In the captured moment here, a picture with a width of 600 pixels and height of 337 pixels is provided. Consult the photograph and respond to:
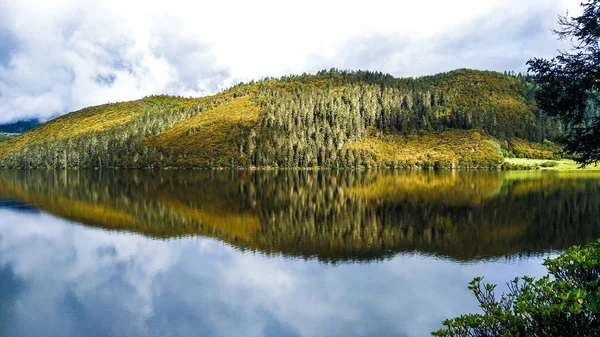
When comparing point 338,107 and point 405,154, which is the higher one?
point 338,107

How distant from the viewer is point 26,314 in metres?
18.8

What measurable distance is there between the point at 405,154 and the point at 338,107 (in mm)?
46618

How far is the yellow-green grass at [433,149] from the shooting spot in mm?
154750

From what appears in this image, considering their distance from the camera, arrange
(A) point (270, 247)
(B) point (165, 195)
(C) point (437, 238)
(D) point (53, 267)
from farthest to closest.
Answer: (B) point (165, 195)
(C) point (437, 238)
(A) point (270, 247)
(D) point (53, 267)

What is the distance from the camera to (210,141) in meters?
172

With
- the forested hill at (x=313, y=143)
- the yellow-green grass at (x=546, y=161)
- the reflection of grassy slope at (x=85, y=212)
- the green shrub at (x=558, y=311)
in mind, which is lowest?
the yellow-green grass at (x=546, y=161)

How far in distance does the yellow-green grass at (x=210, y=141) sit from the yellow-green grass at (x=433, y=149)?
49.8 m

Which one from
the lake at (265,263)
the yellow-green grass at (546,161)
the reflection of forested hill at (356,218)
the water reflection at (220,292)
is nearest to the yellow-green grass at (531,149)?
the yellow-green grass at (546,161)

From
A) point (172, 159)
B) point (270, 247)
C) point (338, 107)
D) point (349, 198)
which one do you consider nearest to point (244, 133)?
point (172, 159)

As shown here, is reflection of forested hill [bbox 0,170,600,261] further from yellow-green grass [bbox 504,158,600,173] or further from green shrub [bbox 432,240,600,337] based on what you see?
yellow-green grass [bbox 504,158,600,173]

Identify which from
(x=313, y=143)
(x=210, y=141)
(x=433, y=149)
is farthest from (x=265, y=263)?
(x=433, y=149)

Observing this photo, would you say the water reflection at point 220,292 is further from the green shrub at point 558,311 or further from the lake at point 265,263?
the green shrub at point 558,311

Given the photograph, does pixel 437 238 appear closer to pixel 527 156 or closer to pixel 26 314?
pixel 26 314

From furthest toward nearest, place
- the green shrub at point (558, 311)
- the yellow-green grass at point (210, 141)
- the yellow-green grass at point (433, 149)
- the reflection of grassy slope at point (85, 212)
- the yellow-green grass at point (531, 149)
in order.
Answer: the yellow-green grass at point (531, 149) < the yellow-green grass at point (210, 141) < the yellow-green grass at point (433, 149) < the reflection of grassy slope at point (85, 212) < the green shrub at point (558, 311)
